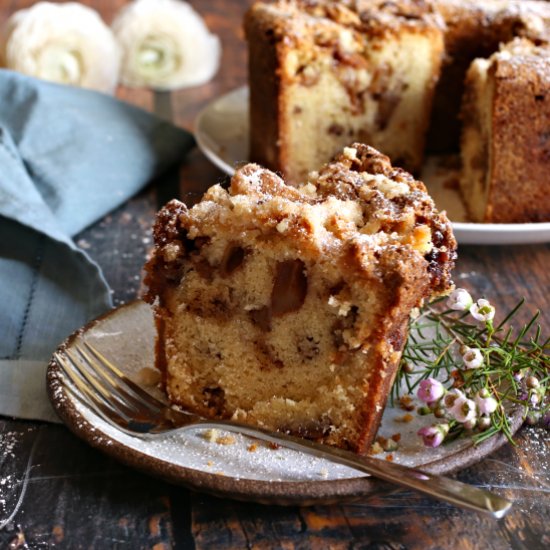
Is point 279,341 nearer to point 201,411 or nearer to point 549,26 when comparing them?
point 201,411

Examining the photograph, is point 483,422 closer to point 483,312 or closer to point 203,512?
point 483,312

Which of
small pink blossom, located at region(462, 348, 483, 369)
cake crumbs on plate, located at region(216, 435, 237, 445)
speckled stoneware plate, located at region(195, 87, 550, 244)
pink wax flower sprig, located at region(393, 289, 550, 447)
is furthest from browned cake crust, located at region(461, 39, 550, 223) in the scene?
cake crumbs on plate, located at region(216, 435, 237, 445)

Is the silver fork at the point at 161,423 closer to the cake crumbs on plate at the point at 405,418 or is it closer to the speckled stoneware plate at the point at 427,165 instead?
the cake crumbs on plate at the point at 405,418

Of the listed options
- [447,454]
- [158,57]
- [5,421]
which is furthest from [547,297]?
[158,57]

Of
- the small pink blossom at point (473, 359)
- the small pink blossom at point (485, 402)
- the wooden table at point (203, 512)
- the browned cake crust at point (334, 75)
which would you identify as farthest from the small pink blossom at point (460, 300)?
the browned cake crust at point (334, 75)

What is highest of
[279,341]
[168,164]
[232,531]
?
[279,341]

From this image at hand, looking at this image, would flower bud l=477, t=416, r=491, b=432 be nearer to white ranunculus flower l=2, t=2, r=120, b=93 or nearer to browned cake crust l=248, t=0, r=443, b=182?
browned cake crust l=248, t=0, r=443, b=182

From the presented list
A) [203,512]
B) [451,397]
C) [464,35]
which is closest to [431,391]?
[451,397]
